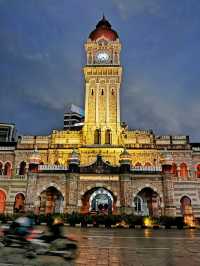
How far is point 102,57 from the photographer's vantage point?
4716 centimetres

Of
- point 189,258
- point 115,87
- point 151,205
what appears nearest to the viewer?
point 189,258

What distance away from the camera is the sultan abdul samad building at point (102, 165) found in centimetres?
2859

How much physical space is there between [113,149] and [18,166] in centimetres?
1556

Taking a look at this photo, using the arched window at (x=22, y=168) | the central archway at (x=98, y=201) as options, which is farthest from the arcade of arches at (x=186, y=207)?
the arched window at (x=22, y=168)

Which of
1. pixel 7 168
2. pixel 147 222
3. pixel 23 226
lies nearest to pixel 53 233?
pixel 23 226

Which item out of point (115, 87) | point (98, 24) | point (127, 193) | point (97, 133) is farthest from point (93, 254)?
point (98, 24)

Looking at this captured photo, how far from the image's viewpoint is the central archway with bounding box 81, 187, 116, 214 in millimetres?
29938

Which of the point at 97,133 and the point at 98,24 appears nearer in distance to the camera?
the point at 97,133

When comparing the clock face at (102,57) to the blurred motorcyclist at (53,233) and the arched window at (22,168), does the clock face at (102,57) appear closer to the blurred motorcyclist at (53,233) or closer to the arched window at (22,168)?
the arched window at (22,168)

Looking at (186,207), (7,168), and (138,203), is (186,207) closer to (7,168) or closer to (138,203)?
(138,203)

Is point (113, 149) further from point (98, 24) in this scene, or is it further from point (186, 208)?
point (98, 24)

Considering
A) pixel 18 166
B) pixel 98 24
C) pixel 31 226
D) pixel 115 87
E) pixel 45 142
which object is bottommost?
pixel 31 226

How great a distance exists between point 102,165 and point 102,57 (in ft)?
81.9

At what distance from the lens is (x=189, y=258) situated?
8.15 meters
